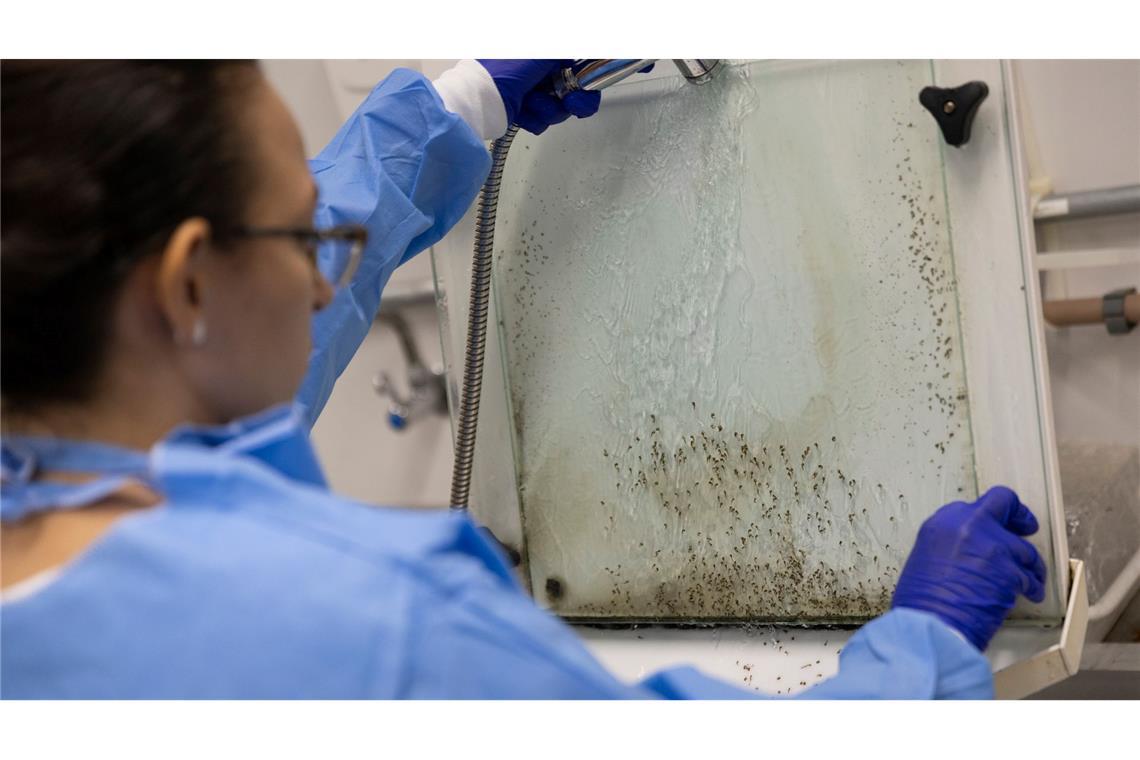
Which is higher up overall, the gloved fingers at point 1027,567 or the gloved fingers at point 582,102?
the gloved fingers at point 582,102

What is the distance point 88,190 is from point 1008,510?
0.71 metres

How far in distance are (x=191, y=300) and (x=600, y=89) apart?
1.85 ft

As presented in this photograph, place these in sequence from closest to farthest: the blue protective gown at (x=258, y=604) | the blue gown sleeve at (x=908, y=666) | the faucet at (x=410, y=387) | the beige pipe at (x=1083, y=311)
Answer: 1. the blue protective gown at (x=258, y=604)
2. the blue gown sleeve at (x=908, y=666)
3. the beige pipe at (x=1083, y=311)
4. the faucet at (x=410, y=387)

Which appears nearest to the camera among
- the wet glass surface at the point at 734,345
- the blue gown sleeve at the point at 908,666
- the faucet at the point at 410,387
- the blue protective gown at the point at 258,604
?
the blue protective gown at the point at 258,604

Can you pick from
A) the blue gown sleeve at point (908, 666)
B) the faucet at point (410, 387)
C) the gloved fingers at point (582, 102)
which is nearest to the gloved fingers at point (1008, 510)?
the blue gown sleeve at point (908, 666)

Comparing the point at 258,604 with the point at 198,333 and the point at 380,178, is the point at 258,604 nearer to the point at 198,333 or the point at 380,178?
the point at 198,333

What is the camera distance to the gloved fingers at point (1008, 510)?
85cm

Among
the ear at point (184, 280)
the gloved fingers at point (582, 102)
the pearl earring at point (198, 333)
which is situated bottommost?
the pearl earring at point (198, 333)

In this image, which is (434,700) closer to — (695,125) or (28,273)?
(28,273)

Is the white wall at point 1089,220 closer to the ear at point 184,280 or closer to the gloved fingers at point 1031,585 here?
the gloved fingers at point 1031,585

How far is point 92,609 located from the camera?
0.48m

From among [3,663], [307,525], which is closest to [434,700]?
[307,525]

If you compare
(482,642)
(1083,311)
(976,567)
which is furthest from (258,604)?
(1083,311)

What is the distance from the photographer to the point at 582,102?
101 cm
